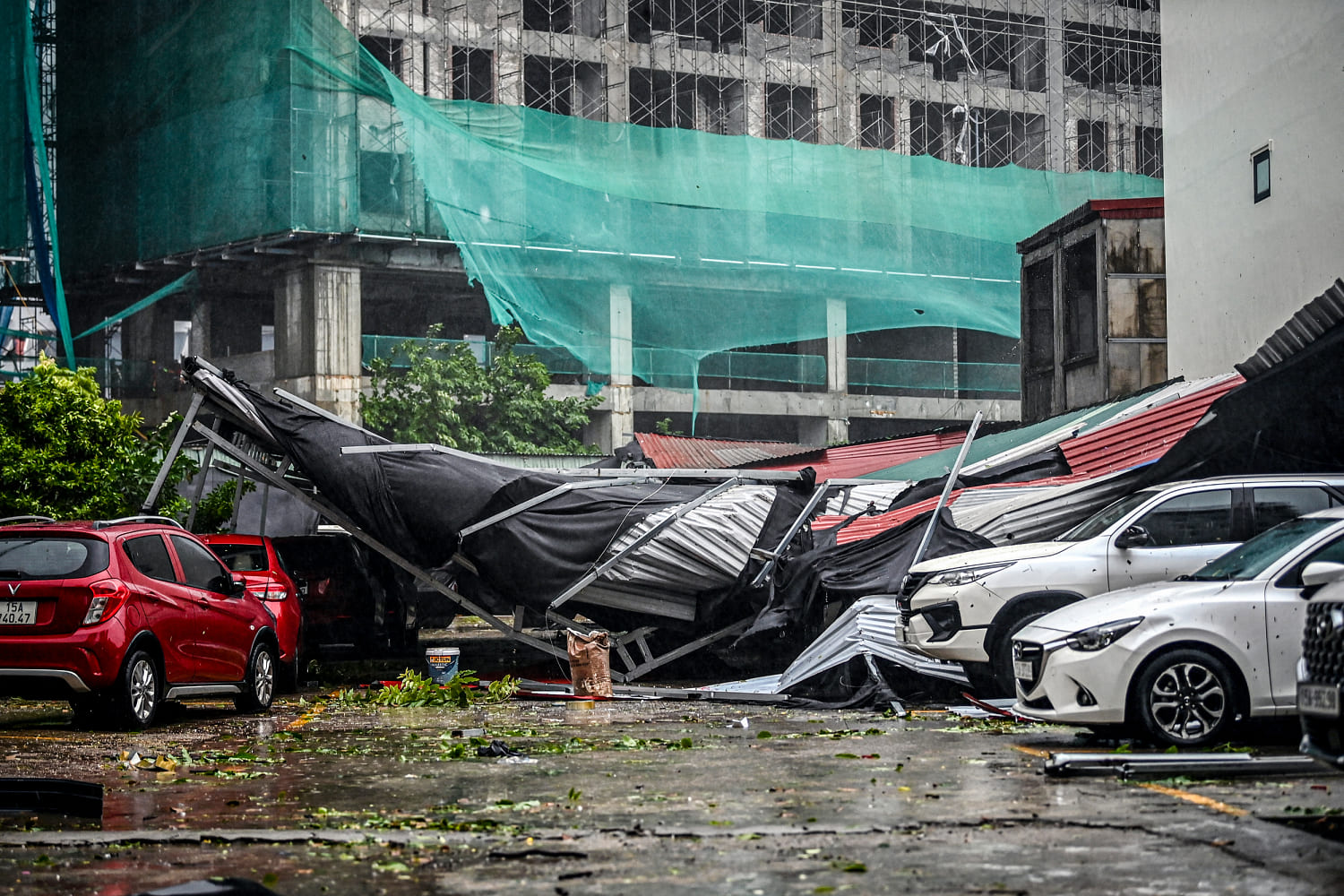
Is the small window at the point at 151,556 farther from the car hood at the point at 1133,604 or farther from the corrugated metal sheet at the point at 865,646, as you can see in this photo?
the car hood at the point at 1133,604

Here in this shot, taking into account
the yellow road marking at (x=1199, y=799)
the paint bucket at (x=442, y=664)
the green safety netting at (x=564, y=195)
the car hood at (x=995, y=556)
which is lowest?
the paint bucket at (x=442, y=664)

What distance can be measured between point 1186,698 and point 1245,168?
1063 centimetres

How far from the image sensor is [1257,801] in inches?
282

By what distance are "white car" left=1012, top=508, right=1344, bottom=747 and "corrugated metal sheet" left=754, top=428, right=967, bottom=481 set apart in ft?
42.0

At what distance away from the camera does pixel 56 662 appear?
36.3ft

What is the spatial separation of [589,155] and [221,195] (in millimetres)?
9050

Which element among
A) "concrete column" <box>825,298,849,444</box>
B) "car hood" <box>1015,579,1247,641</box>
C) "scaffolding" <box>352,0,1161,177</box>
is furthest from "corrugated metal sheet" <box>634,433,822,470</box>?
"car hood" <box>1015,579,1247,641</box>

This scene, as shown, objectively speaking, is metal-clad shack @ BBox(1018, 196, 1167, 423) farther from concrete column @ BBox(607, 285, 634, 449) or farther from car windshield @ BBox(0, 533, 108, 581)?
concrete column @ BBox(607, 285, 634, 449)

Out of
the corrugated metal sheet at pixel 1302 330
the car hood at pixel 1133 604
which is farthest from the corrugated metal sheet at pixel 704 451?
the car hood at pixel 1133 604

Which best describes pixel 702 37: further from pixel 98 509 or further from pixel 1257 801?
pixel 1257 801

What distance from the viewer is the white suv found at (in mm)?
11891

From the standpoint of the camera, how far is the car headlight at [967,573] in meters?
12.3

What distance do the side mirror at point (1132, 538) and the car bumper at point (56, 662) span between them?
7691 mm

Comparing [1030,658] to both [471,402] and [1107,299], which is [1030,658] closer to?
[1107,299]
